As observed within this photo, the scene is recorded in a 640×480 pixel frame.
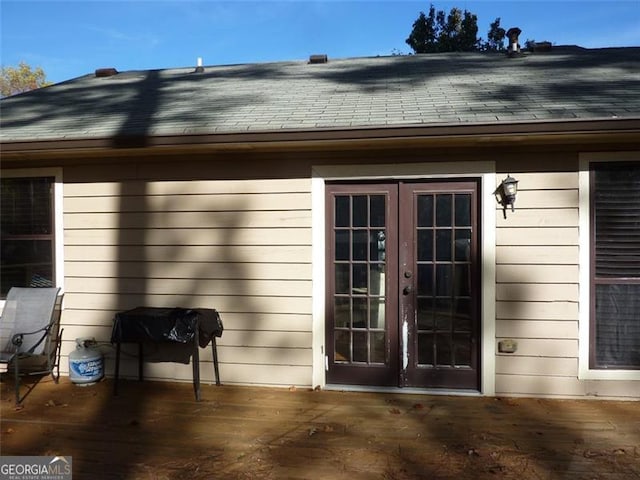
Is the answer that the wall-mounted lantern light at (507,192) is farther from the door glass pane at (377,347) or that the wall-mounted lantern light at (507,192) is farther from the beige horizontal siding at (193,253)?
the beige horizontal siding at (193,253)

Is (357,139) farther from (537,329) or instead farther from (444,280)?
(537,329)

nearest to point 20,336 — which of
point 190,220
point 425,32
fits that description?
point 190,220

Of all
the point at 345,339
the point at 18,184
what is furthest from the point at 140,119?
the point at 345,339

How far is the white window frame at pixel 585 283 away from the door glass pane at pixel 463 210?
880mm

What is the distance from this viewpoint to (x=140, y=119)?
4488 millimetres

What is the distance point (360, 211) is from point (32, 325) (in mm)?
3159

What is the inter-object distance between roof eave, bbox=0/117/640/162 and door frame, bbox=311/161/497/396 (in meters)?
0.19

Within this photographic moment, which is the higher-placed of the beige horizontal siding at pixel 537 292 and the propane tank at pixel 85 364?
the beige horizontal siding at pixel 537 292

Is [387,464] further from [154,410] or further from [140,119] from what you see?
[140,119]

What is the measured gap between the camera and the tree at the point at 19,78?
1024 inches

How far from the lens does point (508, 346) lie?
396 centimetres

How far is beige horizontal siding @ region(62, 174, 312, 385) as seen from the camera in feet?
13.8

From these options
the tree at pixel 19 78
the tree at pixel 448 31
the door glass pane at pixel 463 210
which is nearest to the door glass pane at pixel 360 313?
the door glass pane at pixel 463 210

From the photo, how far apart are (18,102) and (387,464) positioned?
232 inches
